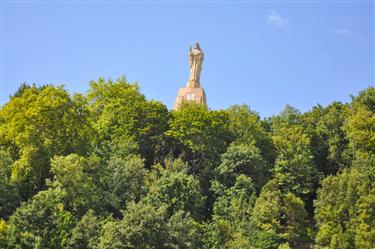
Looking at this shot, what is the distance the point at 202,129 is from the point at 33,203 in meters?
14.2

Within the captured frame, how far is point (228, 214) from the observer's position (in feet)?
118

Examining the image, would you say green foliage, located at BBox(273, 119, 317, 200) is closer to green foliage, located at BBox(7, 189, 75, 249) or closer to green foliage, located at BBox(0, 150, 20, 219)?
green foliage, located at BBox(7, 189, 75, 249)

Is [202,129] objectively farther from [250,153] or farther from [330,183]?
[330,183]

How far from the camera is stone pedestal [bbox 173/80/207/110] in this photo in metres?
48.3

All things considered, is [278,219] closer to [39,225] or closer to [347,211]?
[347,211]

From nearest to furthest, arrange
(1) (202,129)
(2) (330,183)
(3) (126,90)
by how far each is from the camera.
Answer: (2) (330,183), (1) (202,129), (3) (126,90)

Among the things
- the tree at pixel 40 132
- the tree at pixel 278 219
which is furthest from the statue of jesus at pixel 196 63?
the tree at pixel 278 219

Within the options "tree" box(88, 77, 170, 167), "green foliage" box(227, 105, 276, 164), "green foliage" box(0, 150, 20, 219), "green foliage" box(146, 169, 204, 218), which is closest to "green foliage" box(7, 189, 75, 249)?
"green foliage" box(0, 150, 20, 219)

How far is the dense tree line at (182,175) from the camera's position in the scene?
103ft

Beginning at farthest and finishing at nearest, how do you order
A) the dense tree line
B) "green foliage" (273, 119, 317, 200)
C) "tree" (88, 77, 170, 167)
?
"tree" (88, 77, 170, 167) → "green foliage" (273, 119, 317, 200) → the dense tree line

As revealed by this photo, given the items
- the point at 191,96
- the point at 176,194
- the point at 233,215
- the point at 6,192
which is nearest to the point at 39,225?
the point at 6,192

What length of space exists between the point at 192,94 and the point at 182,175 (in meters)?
14.8

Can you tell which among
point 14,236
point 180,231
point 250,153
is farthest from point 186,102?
point 14,236

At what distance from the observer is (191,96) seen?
48.7m
